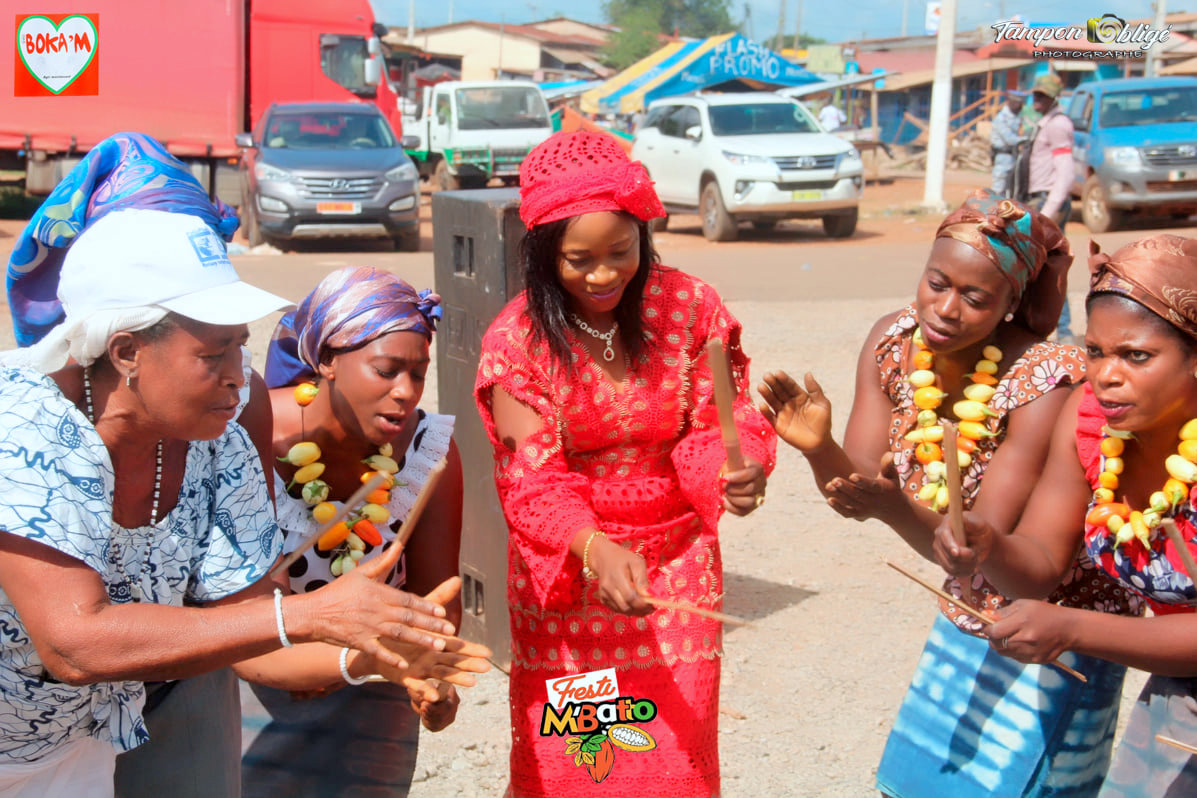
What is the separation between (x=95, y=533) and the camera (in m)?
2.18

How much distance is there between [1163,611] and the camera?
250cm

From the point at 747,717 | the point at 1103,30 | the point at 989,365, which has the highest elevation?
the point at 1103,30

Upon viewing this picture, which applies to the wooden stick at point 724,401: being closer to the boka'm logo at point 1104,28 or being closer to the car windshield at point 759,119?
the boka'm logo at point 1104,28

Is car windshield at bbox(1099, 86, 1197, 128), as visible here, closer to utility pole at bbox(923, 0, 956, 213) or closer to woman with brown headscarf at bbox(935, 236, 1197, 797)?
utility pole at bbox(923, 0, 956, 213)

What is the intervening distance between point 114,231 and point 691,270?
12.4 meters

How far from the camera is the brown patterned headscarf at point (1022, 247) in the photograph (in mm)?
2766

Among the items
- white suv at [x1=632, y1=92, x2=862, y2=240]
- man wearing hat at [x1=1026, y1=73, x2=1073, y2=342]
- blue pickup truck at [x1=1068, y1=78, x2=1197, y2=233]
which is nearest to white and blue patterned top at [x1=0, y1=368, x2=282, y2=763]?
man wearing hat at [x1=1026, y1=73, x2=1073, y2=342]

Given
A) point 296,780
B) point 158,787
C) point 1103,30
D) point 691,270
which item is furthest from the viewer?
point 691,270

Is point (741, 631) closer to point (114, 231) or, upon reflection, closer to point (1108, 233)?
point (114, 231)

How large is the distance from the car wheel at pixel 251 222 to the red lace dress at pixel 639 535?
13.0 metres

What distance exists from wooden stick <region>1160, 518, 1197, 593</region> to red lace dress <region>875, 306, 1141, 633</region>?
44 cm

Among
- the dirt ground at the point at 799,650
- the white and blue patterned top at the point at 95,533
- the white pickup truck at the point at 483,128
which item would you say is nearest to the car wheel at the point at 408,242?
the white pickup truck at the point at 483,128

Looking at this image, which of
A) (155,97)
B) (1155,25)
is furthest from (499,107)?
(1155,25)

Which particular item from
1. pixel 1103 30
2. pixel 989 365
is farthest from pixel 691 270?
pixel 989 365
